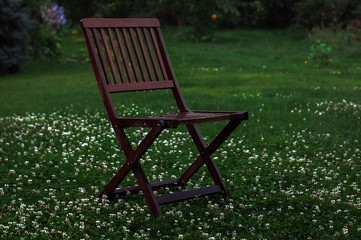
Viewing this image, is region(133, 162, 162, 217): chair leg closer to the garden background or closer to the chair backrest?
the garden background

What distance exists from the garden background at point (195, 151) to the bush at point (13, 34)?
0.10ft

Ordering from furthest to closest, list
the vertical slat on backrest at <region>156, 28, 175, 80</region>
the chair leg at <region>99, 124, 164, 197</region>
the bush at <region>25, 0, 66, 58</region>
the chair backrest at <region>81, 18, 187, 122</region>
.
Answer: the bush at <region>25, 0, 66, 58</region> → the vertical slat on backrest at <region>156, 28, 175, 80</region> → the chair backrest at <region>81, 18, 187, 122</region> → the chair leg at <region>99, 124, 164, 197</region>

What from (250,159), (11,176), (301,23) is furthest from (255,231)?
(301,23)

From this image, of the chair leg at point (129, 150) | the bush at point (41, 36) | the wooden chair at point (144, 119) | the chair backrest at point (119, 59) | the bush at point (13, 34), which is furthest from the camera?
the bush at point (41, 36)

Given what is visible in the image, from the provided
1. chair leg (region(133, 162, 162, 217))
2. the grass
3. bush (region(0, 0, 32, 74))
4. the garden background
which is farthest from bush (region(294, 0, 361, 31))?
chair leg (region(133, 162, 162, 217))

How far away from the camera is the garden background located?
406 cm

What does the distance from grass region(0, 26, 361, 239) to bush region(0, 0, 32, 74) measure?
254 cm

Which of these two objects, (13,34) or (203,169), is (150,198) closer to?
(203,169)

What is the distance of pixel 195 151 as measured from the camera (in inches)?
250

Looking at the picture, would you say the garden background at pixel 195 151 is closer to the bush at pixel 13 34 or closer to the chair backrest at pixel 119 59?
the bush at pixel 13 34

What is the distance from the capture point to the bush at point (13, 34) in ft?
46.1

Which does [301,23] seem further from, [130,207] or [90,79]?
[130,207]

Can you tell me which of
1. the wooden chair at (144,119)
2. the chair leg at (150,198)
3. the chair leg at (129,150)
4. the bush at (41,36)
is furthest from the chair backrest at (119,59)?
the bush at (41,36)

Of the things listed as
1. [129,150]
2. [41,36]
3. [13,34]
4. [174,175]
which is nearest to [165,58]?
[129,150]
